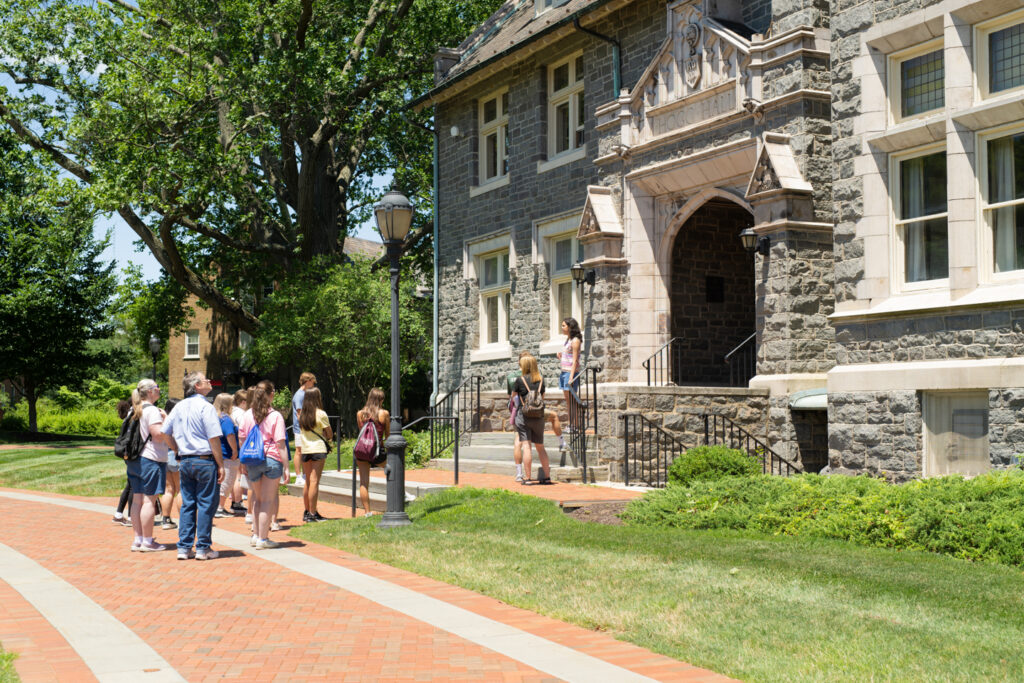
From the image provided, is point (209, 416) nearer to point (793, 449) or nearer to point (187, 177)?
point (793, 449)

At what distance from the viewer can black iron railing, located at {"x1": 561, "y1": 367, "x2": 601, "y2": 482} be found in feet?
50.5

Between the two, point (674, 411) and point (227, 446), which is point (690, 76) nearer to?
point (674, 411)

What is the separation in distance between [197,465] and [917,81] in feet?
29.5

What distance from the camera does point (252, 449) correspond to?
10.7m

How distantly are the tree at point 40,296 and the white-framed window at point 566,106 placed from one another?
60.0 ft

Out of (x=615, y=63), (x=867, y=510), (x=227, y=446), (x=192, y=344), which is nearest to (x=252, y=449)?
(x=227, y=446)

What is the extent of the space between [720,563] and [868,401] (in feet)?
15.1

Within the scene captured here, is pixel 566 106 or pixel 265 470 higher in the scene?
pixel 566 106

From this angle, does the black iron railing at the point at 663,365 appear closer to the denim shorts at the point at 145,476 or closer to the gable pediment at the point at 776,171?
the gable pediment at the point at 776,171

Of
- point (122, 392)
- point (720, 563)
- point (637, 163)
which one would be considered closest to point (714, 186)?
point (637, 163)

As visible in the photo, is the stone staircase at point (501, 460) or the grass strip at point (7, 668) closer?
the grass strip at point (7, 668)

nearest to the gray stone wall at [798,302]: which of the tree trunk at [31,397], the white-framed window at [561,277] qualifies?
the white-framed window at [561,277]

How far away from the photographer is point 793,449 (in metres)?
13.9

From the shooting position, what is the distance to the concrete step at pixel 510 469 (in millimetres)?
15469
